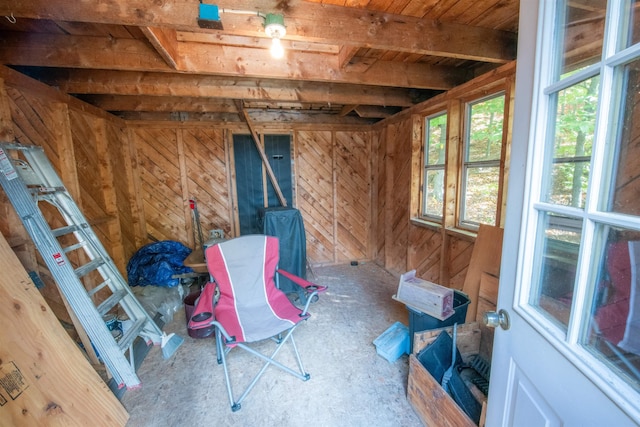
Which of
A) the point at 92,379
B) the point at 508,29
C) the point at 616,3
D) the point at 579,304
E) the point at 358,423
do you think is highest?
the point at 508,29

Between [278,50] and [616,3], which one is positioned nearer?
[616,3]

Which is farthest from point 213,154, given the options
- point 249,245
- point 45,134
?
point 249,245

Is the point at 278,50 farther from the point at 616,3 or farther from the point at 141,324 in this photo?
the point at 141,324

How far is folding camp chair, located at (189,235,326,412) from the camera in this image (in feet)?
5.56

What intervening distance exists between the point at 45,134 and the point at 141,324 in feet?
5.81

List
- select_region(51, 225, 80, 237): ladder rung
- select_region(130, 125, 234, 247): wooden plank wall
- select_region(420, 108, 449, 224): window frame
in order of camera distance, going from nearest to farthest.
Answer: select_region(51, 225, 80, 237): ladder rung, select_region(420, 108, 449, 224): window frame, select_region(130, 125, 234, 247): wooden plank wall

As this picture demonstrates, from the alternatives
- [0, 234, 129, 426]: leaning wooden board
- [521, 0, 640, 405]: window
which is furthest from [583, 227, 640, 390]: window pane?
[0, 234, 129, 426]: leaning wooden board

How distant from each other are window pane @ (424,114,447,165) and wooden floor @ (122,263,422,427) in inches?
72.5

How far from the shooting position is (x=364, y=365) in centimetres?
190

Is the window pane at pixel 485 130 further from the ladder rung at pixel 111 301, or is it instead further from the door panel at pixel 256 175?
the ladder rung at pixel 111 301

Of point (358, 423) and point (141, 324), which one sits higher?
point (141, 324)

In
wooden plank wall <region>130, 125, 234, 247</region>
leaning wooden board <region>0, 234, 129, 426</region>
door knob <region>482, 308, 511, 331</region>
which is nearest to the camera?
Answer: door knob <region>482, 308, 511, 331</region>

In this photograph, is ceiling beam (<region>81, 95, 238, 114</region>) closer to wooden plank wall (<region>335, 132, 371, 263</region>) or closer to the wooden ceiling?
the wooden ceiling

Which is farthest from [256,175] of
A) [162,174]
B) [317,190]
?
[162,174]
